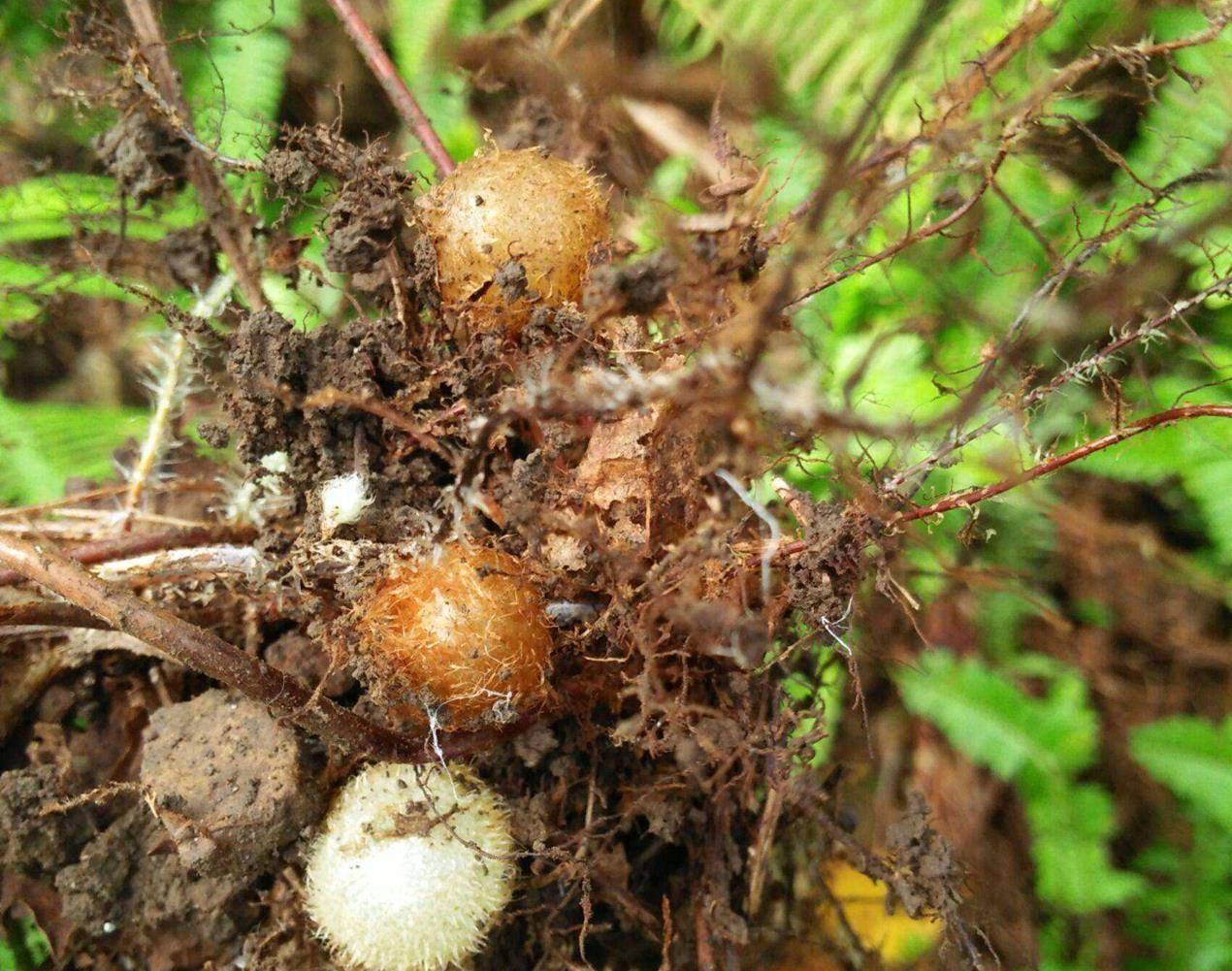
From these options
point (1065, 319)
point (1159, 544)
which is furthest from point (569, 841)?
point (1159, 544)

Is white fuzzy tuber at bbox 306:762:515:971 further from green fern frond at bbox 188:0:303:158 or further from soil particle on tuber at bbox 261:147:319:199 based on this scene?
green fern frond at bbox 188:0:303:158

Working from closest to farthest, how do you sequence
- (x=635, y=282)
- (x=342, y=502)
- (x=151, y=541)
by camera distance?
(x=635, y=282) → (x=342, y=502) → (x=151, y=541)

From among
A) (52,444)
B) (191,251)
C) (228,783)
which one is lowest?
(52,444)

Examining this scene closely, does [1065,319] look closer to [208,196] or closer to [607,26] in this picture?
[208,196]

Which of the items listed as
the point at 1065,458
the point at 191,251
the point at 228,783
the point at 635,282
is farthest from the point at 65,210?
the point at 1065,458

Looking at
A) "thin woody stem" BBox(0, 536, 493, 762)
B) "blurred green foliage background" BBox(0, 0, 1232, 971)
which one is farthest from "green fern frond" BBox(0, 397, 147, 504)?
"thin woody stem" BBox(0, 536, 493, 762)

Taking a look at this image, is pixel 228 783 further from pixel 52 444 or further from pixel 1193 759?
pixel 1193 759
